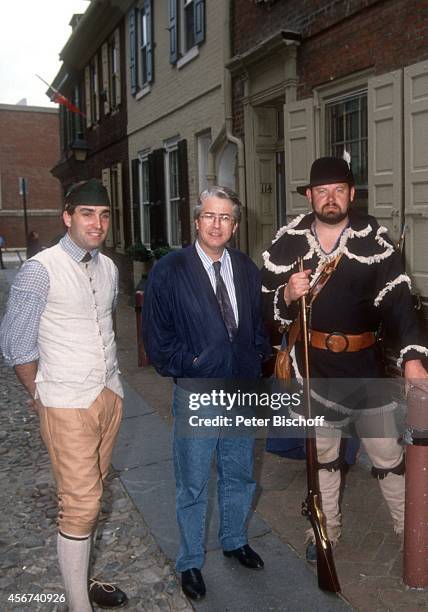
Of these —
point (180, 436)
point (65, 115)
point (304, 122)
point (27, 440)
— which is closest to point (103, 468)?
point (180, 436)

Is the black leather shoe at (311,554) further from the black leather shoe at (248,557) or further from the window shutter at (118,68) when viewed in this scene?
the window shutter at (118,68)

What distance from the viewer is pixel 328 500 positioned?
11.4ft

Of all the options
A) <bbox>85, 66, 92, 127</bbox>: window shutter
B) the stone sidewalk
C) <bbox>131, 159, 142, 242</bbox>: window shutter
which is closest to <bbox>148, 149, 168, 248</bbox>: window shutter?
<bbox>131, 159, 142, 242</bbox>: window shutter

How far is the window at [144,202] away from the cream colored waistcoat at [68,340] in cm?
1118

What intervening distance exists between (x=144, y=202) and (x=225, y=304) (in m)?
11.3

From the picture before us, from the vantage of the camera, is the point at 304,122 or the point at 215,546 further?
the point at 304,122

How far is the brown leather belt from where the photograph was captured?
Result: 328cm

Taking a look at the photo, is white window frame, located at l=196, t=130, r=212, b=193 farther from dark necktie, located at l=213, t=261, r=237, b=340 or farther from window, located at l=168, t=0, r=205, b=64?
dark necktie, located at l=213, t=261, r=237, b=340

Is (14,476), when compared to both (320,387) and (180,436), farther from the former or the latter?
(320,387)

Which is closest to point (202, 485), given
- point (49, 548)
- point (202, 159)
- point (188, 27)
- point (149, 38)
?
point (49, 548)

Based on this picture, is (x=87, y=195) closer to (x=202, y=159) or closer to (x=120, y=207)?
(x=202, y=159)

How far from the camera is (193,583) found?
316 cm

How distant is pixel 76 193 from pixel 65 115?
21.3 metres

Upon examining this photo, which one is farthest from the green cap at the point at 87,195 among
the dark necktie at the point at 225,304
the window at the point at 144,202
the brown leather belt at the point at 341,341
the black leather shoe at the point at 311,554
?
the window at the point at 144,202
